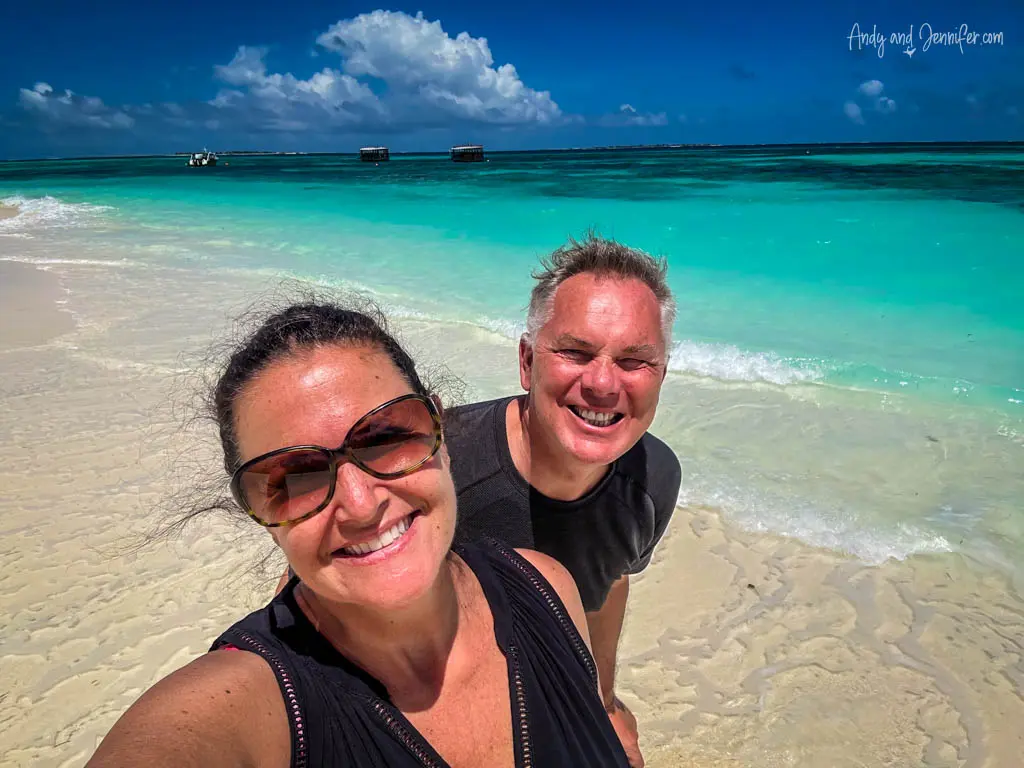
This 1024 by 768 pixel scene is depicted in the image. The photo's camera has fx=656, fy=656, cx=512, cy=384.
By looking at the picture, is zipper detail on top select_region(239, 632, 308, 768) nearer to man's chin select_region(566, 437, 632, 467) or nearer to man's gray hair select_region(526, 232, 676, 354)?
man's chin select_region(566, 437, 632, 467)

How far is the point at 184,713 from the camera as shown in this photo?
3.72ft

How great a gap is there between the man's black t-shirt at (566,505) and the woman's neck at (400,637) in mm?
704

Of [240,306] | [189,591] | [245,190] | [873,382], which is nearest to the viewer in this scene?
[189,591]

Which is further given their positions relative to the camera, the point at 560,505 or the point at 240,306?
the point at 240,306

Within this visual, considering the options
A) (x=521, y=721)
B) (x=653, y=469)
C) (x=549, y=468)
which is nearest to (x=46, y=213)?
(x=549, y=468)

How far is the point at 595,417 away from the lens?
2.27 meters

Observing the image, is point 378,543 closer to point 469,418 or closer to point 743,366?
point 469,418

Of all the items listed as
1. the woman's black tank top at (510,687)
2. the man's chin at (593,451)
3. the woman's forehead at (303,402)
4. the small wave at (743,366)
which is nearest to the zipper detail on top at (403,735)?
the woman's black tank top at (510,687)

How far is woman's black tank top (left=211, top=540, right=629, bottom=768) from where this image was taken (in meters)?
1.25

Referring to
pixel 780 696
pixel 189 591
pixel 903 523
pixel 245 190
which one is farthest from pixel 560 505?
pixel 245 190

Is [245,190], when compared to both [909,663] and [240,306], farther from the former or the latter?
[909,663]

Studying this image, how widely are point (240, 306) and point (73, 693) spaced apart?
7.46 m

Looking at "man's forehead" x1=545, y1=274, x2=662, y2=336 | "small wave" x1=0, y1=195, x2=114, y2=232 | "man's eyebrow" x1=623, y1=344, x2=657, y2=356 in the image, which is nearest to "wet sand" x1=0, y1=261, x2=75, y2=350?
"man's forehead" x1=545, y1=274, x2=662, y2=336

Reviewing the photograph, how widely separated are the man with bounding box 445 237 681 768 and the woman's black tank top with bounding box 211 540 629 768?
1.78 feet
